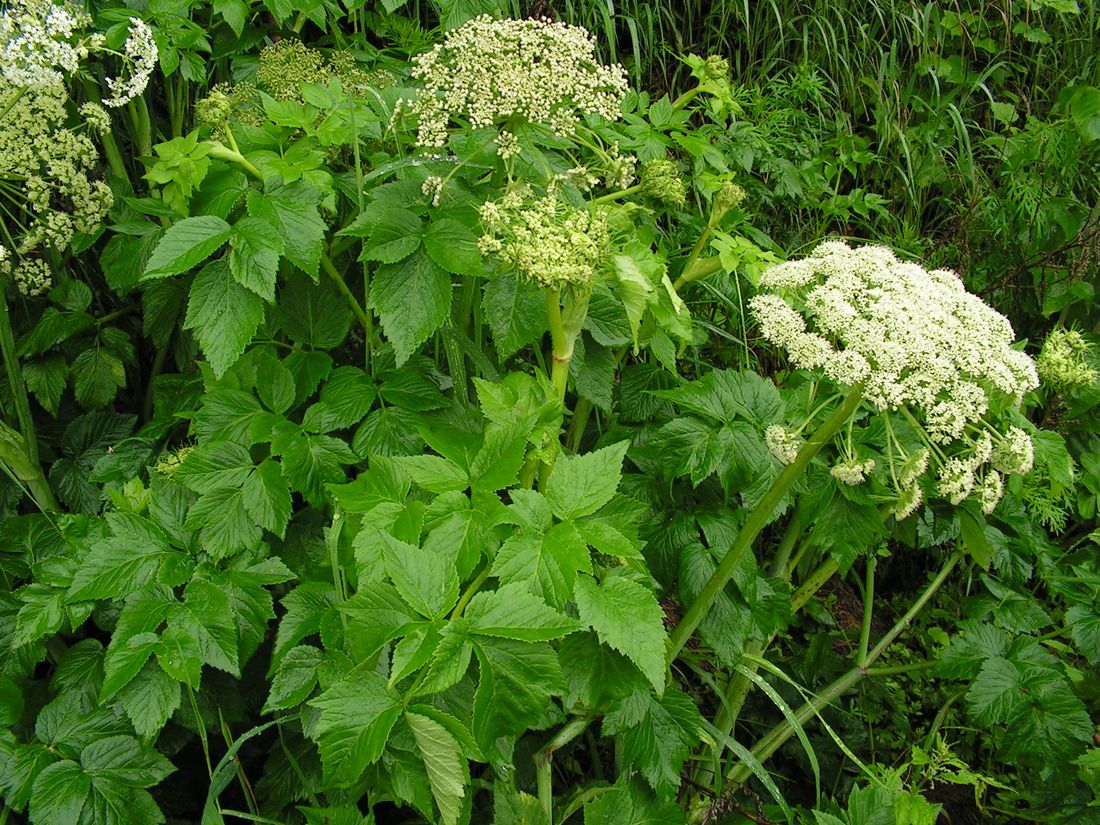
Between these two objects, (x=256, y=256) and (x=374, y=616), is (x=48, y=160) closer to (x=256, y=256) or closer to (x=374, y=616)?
(x=256, y=256)

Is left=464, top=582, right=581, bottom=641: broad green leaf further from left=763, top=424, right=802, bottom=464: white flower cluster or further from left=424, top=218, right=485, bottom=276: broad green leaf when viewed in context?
left=424, top=218, right=485, bottom=276: broad green leaf

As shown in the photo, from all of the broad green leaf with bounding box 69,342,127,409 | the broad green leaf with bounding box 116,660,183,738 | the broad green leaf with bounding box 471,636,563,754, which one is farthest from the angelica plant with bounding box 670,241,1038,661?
the broad green leaf with bounding box 69,342,127,409

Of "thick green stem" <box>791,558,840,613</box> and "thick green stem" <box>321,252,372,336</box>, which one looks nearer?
"thick green stem" <box>321,252,372,336</box>

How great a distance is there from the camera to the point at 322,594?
A: 5.89ft

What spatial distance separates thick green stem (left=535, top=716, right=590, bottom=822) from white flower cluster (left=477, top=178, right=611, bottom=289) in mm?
972

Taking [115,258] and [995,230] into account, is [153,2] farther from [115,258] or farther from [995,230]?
[995,230]

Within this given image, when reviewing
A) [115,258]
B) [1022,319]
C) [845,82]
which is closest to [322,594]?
[115,258]

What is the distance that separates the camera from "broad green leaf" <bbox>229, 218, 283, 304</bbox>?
1797 millimetres

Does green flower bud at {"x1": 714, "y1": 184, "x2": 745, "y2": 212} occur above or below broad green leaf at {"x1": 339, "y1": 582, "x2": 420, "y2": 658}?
above

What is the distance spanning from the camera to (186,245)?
1802mm

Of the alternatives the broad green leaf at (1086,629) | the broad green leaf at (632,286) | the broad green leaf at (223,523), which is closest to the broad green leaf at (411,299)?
the broad green leaf at (632,286)

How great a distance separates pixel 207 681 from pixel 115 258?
3.65 feet

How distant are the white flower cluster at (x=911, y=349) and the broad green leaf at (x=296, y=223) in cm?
96

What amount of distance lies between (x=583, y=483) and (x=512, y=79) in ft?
2.85
